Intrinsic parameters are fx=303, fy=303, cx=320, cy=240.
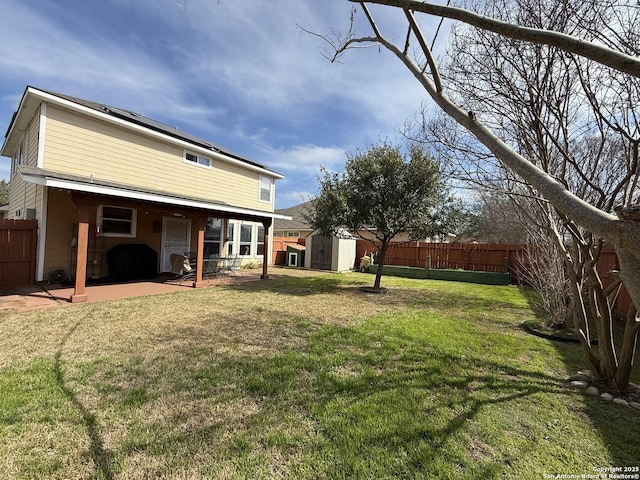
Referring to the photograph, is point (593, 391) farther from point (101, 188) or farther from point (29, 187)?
point (29, 187)

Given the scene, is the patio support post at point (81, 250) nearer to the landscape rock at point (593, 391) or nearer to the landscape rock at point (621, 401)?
the landscape rock at point (593, 391)

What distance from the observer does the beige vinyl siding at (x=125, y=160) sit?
8.52m

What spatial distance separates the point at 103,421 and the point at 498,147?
12.6 ft

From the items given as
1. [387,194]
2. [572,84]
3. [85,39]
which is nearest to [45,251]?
[85,39]

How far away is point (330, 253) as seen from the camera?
1709 centimetres

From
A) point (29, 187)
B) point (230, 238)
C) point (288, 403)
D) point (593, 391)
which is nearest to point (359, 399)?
point (288, 403)

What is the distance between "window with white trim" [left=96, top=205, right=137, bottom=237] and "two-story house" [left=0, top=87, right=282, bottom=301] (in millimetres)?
30

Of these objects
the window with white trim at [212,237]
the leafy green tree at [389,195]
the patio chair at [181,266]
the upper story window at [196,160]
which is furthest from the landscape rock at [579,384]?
the upper story window at [196,160]

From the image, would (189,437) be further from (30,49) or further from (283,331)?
(30,49)

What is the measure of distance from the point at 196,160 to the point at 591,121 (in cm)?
1216

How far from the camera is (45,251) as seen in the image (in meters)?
8.50

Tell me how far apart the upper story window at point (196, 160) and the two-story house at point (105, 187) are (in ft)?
0.13

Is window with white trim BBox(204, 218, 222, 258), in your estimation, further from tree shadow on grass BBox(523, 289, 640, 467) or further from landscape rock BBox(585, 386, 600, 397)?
landscape rock BBox(585, 386, 600, 397)

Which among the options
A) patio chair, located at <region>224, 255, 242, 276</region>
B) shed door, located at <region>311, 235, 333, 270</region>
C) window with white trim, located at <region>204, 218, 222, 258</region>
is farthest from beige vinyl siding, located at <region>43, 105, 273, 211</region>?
shed door, located at <region>311, 235, 333, 270</region>
